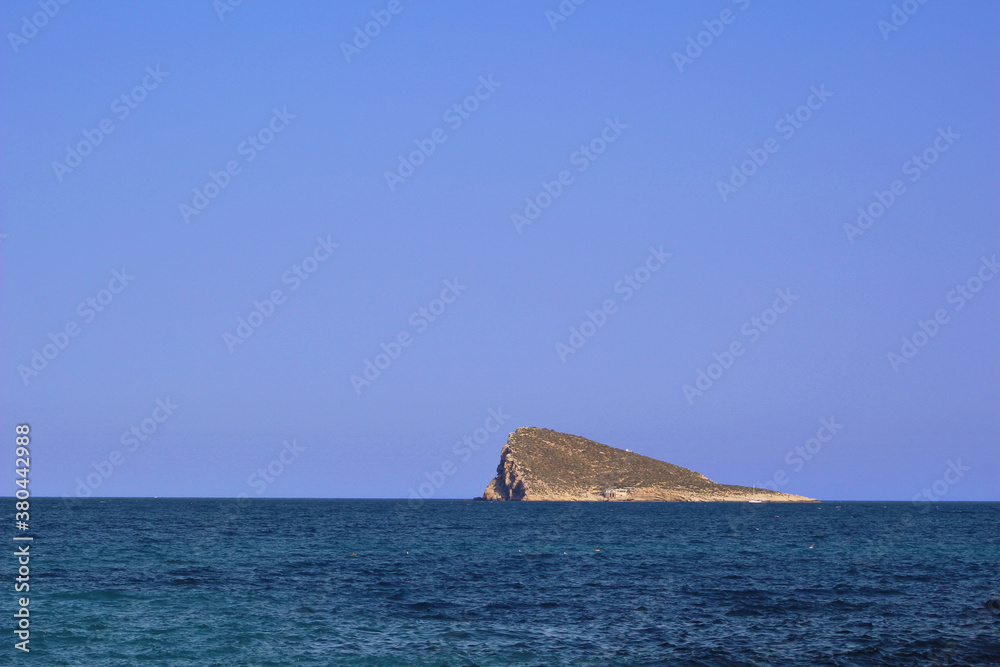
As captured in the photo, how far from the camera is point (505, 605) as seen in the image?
47375 millimetres

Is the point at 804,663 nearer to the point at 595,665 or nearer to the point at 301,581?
the point at 595,665

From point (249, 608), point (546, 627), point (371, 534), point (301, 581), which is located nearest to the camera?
point (546, 627)

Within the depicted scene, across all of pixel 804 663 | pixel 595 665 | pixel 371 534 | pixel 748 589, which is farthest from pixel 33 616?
pixel 371 534

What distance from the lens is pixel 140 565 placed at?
2562 inches

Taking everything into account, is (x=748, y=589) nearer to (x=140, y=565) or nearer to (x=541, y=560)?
(x=541, y=560)

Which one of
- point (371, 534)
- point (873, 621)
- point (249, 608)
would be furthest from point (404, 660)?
point (371, 534)

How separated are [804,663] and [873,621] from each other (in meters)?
10.8

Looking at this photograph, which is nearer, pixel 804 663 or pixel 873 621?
pixel 804 663

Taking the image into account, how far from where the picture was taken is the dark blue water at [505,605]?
35.8 m

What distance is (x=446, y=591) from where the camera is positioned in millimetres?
53062

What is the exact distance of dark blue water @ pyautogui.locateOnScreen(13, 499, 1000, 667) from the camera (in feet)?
118

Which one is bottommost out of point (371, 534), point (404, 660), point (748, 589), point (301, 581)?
point (404, 660)

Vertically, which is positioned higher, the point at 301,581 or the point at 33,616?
the point at 301,581

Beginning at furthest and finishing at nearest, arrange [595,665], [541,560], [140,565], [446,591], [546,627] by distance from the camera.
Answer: [541,560] < [140,565] < [446,591] < [546,627] < [595,665]
